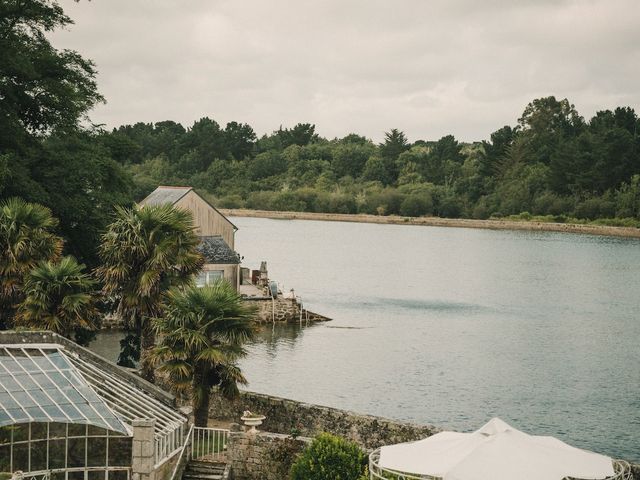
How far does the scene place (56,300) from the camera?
32625mm

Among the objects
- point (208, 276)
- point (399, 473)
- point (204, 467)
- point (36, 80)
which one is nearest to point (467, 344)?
point (208, 276)

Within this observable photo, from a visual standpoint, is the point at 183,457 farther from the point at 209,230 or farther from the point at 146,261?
the point at 209,230

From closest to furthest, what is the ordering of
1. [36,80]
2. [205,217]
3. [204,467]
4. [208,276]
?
[204,467] < [36,80] < [208,276] < [205,217]

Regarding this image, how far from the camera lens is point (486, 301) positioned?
8981 cm

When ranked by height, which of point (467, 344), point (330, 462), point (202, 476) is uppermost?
point (330, 462)

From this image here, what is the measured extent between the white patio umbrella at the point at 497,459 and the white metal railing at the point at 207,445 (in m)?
8.40

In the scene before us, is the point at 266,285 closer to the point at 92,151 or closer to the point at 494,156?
the point at 92,151

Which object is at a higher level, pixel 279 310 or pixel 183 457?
pixel 279 310

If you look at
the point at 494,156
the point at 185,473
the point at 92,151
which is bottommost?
the point at 185,473

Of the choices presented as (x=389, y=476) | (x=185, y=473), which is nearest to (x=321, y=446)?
(x=389, y=476)

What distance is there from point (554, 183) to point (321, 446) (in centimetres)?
16372

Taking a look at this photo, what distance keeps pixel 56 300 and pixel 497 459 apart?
63.4 ft

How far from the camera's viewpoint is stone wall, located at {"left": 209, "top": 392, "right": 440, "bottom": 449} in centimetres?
2727

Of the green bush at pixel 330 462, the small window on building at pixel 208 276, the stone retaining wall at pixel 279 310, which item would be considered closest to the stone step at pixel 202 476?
the green bush at pixel 330 462
